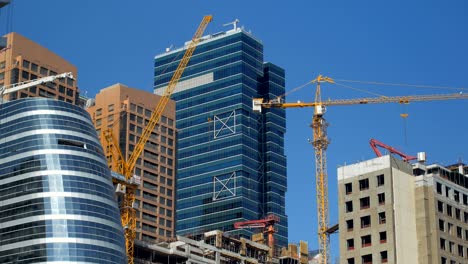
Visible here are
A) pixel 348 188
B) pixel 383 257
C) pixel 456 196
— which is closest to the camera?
pixel 383 257

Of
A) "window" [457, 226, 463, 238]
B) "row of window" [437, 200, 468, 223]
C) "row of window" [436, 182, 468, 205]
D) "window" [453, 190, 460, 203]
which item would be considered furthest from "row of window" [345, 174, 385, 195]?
"window" [457, 226, 463, 238]

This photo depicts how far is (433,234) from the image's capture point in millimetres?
162250

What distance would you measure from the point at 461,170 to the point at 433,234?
2928cm

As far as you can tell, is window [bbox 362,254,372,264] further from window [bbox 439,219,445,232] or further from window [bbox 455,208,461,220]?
window [bbox 455,208,461,220]

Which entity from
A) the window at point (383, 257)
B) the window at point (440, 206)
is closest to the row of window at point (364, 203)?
the window at point (383, 257)

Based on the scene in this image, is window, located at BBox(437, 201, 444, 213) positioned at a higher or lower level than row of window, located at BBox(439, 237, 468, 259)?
higher

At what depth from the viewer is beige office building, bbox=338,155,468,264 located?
161250mm

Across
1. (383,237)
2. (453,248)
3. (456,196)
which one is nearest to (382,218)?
(383,237)

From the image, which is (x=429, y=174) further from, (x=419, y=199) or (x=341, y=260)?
(x=341, y=260)

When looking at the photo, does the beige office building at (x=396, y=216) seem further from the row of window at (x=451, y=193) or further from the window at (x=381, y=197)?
the row of window at (x=451, y=193)

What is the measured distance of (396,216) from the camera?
6353 inches

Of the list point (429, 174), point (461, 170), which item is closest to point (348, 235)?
point (429, 174)

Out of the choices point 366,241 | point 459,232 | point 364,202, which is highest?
point 364,202

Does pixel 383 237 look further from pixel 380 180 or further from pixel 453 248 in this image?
pixel 453 248
